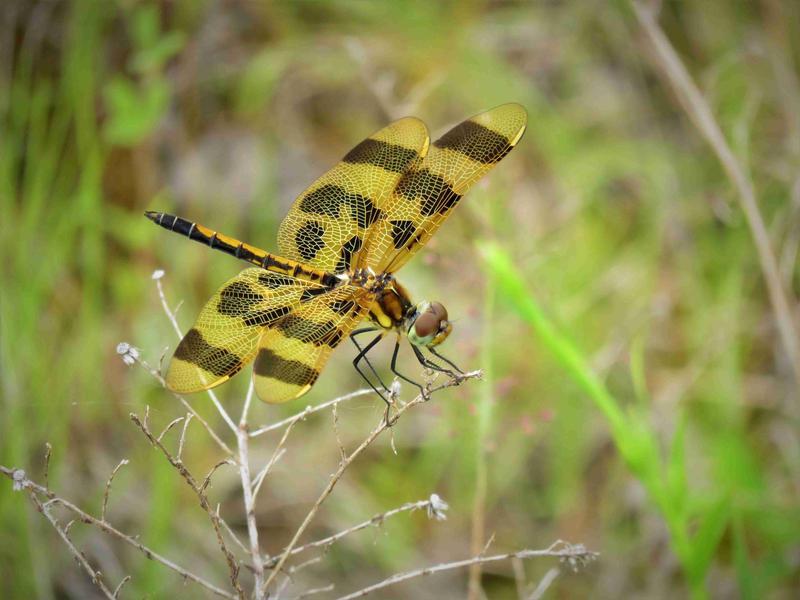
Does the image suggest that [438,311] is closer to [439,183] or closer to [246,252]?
[439,183]

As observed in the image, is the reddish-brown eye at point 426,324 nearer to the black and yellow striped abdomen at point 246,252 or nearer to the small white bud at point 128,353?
the black and yellow striped abdomen at point 246,252

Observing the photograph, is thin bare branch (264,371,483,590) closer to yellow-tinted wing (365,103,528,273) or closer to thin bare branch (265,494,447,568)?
thin bare branch (265,494,447,568)

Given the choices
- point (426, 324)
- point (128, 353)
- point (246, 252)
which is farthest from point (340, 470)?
point (246, 252)

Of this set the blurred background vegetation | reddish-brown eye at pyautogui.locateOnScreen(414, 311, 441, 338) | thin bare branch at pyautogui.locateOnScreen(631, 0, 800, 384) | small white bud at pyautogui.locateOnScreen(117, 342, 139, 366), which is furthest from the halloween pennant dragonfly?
thin bare branch at pyautogui.locateOnScreen(631, 0, 800, 384)

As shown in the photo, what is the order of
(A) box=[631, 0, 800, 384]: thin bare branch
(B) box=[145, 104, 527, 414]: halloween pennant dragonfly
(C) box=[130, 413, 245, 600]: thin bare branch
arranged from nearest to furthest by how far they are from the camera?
1. (C) box=[130, 413, 245, 600]: thin bare branch
2. (B) box=[145, 104, 527, 414]: halloween pennant dragonfly
3. (A) box=[631, 0, 800, 384]: thin bare branch

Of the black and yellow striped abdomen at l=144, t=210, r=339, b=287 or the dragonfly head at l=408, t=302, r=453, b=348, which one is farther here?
the black and yellow striped abdomen at l=144, t=210, r=339, b=287

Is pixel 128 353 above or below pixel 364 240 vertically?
below

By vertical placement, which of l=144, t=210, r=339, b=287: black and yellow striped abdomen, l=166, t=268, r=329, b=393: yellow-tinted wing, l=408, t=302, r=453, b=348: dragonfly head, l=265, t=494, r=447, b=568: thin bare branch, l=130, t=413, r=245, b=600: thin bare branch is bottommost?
l=265, t=494, r=447, b=568: thin bare branch

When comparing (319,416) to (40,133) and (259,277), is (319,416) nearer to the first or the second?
(259,277)
